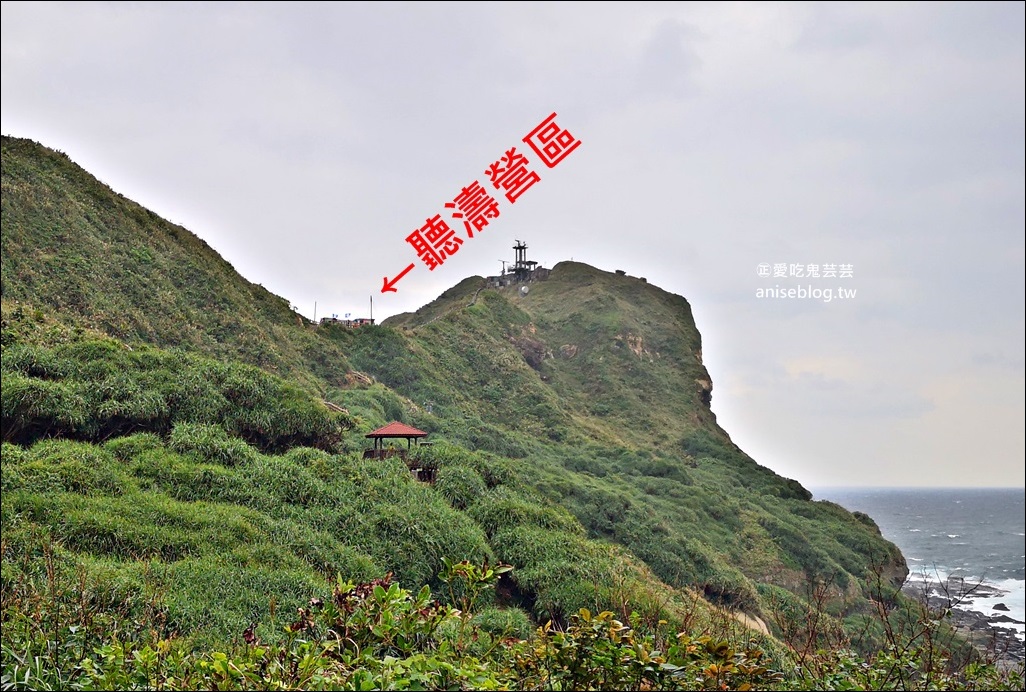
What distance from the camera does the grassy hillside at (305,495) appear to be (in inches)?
A: 183

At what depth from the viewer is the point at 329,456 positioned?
42.4 ft

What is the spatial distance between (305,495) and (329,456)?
1658 mm

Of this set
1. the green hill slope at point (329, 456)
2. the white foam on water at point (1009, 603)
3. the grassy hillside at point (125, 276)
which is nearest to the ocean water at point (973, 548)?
the white foam on water at point (1009, 603)

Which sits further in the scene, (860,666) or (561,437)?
(561,437)

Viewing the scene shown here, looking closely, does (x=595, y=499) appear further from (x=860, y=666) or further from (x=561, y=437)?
(x=860, y=666)

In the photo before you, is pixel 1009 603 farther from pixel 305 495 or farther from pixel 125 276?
pixel 125 276

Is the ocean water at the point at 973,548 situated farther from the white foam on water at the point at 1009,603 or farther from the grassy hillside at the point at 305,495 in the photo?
the grassy hillside at the point at 305,495

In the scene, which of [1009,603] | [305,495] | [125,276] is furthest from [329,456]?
[1009,603]

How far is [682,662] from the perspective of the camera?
2764mm

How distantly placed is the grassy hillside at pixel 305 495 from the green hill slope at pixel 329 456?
0.06 meters

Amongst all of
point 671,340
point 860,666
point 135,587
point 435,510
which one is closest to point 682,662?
point 860,666

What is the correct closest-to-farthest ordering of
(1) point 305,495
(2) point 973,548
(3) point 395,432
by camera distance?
(1) point 305,495, (3) point 395,432, (2) point 973,548

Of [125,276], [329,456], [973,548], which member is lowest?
[973,548]

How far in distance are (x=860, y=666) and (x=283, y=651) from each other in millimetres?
2489
